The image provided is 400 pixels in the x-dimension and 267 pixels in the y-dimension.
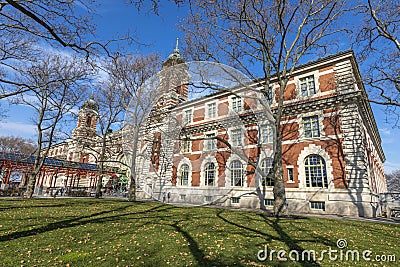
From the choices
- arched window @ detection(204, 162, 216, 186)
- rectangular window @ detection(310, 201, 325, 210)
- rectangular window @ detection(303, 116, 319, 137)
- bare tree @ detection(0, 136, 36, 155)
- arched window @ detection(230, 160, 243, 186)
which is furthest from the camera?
bare tree @ detection(0, 136, 36, 155)

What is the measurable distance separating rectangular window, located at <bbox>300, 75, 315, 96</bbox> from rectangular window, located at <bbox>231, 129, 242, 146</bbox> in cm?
1928

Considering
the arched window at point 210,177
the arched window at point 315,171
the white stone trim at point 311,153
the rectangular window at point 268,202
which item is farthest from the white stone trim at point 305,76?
the arched window at point 210,177

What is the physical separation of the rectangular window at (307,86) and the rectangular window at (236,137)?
63.2ft

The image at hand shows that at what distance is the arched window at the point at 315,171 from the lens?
19200 millimetres

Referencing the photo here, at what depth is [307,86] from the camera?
22.2 m

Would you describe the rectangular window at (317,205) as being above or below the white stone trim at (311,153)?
below

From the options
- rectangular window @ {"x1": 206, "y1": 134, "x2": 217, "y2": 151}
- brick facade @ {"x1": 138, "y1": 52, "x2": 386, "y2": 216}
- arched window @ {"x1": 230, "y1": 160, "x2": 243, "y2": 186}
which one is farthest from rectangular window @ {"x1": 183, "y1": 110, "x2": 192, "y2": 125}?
brick facade @ {"x1": 138, "y1": 52, "x2": 386, "y2": 216}

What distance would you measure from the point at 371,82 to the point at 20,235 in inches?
829

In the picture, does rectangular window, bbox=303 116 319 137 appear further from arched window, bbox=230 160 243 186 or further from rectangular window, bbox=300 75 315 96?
arched window, bbox=230 160 243 186

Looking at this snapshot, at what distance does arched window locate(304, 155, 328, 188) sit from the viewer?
756 inches

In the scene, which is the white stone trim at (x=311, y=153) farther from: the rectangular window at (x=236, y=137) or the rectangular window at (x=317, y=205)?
the rectangular window at (x=236, y=137)

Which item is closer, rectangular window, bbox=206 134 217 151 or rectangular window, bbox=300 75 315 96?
rectangular window, bbox=206 134 217 151

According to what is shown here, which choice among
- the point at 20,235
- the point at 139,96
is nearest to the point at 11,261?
the point at 20,235

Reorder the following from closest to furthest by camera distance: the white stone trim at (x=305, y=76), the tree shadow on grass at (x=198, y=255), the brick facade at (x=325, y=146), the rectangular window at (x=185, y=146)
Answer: the tree shadow on grass at (x=198, y=255) → the rectangular window at (x=185, y=146) → the brick facade at (x=325, y=146) → the white stone trim at (x=305, y=76)
